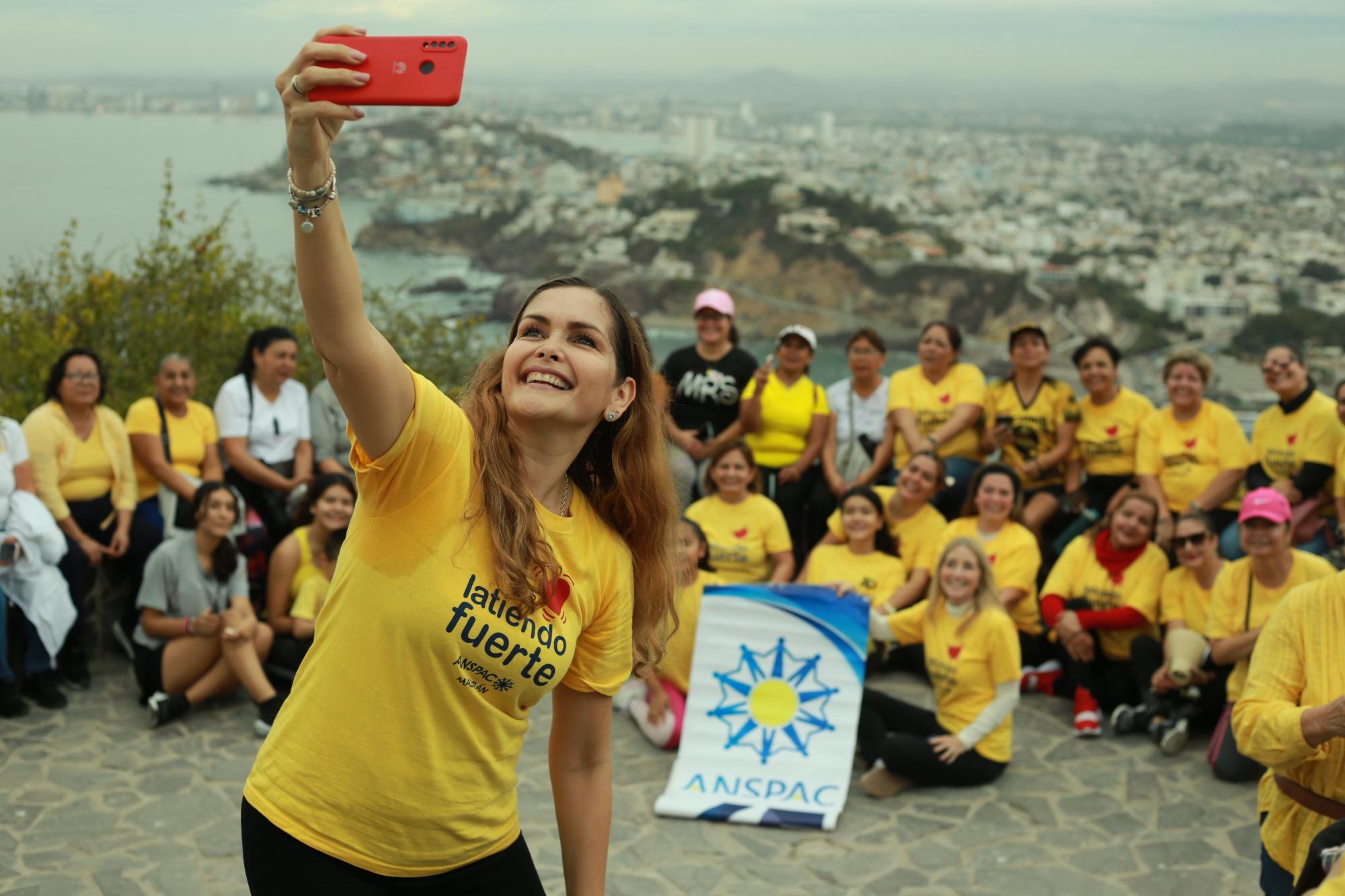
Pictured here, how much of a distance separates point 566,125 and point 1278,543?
22.6m

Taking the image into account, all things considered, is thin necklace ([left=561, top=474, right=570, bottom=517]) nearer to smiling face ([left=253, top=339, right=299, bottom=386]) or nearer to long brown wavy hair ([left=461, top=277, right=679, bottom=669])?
long brown wavy hair ([left=461, top=277, right=679, bottom=669])

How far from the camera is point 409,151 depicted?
57.8 ft

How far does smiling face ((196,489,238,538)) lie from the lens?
6496 millimetres

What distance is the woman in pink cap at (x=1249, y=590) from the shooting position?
220 inches

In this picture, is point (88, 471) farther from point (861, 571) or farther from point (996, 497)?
point (996, 497)

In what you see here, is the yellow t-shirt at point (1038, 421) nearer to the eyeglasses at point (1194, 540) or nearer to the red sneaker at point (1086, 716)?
the eyeglasses at point (1194, 540)

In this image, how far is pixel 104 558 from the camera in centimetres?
723

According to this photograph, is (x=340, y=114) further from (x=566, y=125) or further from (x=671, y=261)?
(x=566, y=125)

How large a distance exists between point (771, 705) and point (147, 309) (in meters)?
6.70

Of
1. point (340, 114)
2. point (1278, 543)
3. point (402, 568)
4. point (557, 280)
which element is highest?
point (340, 114)

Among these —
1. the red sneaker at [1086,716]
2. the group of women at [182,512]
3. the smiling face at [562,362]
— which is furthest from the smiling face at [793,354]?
the smiling face at [562,362]

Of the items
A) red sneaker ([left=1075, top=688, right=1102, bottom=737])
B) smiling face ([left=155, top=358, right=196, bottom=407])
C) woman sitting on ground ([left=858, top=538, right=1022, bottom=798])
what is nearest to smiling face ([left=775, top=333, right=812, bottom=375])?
woman sitting on ground ([left=858, top=538, right=1022, bottom=798])

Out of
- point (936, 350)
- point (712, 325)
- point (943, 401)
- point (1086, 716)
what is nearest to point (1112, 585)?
point (1086, 716)

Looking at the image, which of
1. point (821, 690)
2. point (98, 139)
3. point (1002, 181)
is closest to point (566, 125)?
point (1002, 181)
